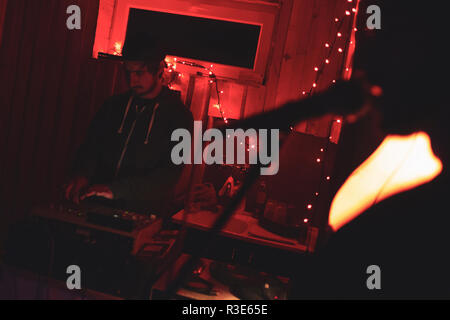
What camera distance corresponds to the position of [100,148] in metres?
2.18

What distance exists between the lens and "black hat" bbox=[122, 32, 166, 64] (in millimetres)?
2006

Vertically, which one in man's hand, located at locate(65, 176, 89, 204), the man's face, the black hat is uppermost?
the black hat

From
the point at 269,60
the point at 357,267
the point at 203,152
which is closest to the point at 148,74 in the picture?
the point at 203,152

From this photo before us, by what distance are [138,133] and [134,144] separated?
0.08 meters

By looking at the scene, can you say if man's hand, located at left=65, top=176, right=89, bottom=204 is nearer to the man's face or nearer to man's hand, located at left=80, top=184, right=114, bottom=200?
man's hand, located at left=80, top=184, right=114, bottom=200

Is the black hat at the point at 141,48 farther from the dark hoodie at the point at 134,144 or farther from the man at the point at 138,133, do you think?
the dark hoodie at the point at 134,144

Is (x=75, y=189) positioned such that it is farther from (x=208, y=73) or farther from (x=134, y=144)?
(x=208, y=73)

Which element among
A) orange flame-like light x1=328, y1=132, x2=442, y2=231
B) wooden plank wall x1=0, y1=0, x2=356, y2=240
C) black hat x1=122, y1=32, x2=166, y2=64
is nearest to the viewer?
orange flame-like light x1=328, y1=132, x2=442, y2=231

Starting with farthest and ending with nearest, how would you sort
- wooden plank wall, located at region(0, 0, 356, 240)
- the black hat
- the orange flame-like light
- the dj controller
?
wooden plank wall, located at region(0, 0, 356, 240) < the black hat < the dj controller < the orange flame-like light

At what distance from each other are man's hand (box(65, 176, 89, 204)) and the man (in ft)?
0.36

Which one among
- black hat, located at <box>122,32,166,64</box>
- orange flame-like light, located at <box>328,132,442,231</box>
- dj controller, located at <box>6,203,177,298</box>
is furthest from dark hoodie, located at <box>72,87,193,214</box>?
orange flame-like light, located at <box>328,132,442,231</box>

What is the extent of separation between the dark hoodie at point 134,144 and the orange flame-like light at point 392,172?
1.24m
